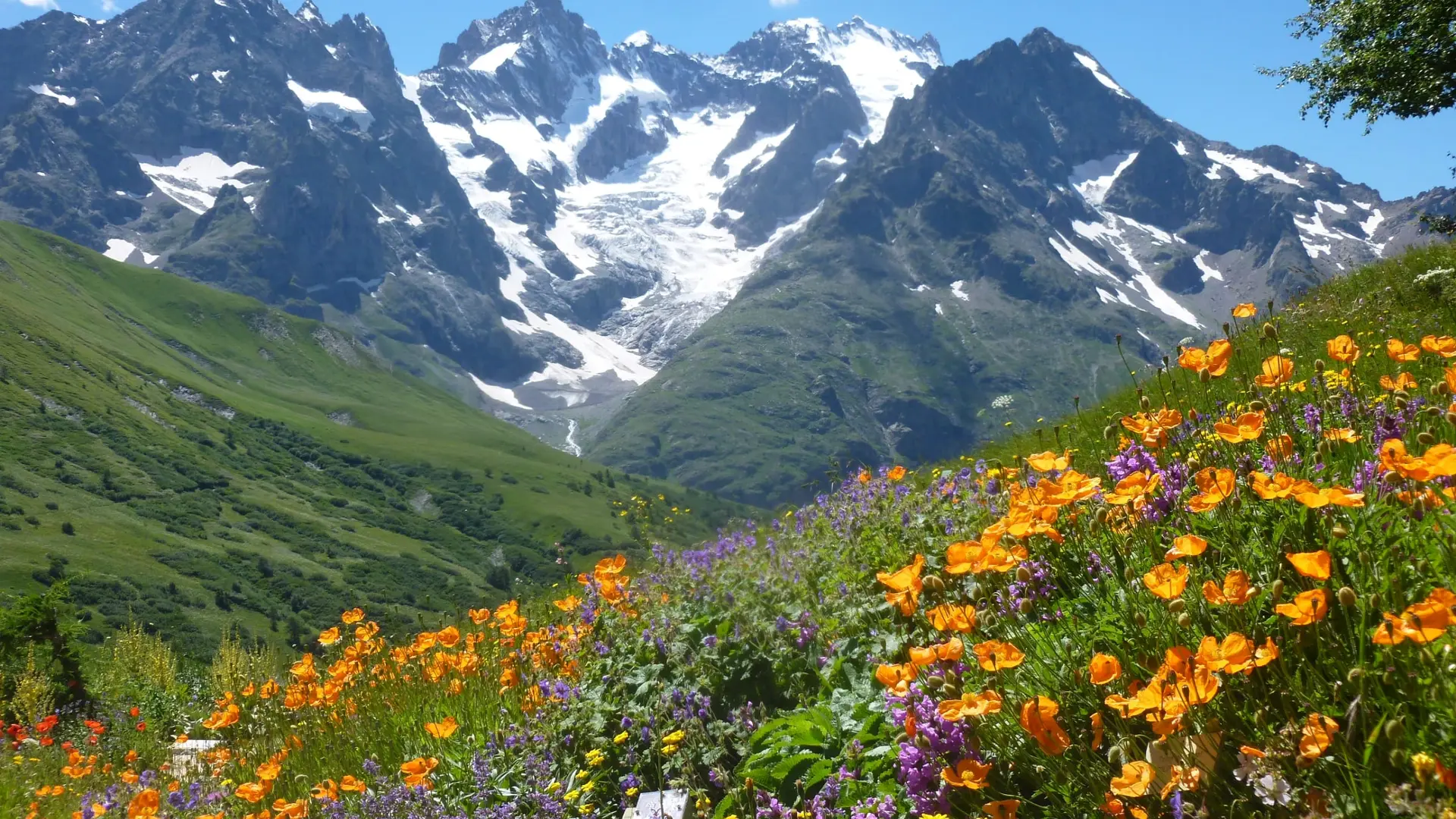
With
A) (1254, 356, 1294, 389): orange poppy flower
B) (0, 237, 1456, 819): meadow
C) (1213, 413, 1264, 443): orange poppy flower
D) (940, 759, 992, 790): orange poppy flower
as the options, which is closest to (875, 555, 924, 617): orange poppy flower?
(0, 237, 1456, 819): meadow

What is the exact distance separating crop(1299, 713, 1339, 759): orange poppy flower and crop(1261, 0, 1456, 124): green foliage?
1738cm

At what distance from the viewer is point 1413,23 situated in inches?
609

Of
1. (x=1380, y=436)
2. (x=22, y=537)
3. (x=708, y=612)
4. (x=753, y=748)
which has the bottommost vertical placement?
(x=22, y=537)

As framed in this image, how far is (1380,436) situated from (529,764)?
5.37 metres

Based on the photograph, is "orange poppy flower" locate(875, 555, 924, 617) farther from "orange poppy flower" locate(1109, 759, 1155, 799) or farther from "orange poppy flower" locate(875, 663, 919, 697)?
"orange poppy flower" locate(1109, 759, 1155, 799)

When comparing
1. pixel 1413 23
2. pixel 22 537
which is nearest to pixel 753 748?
pixel 1413 23

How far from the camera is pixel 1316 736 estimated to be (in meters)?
2.60

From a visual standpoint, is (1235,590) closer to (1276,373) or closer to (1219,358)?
(1219,358)

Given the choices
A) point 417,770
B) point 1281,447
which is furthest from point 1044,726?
point 417,770

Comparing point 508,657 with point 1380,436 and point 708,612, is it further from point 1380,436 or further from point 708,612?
point 1380,436

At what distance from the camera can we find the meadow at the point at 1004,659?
283cm

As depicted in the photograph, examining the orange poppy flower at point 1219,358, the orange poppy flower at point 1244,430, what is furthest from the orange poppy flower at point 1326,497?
the orange poppy flower at point 1219,358

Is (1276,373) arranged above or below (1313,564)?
above

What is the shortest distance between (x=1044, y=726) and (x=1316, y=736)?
80 centimetres
